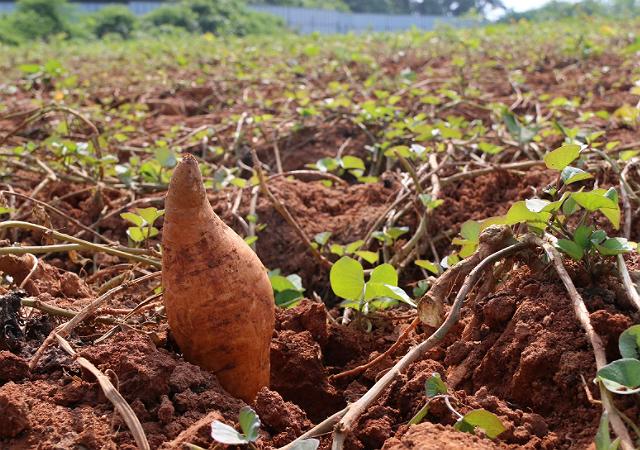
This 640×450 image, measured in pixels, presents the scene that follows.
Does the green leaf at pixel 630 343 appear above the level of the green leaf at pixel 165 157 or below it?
above

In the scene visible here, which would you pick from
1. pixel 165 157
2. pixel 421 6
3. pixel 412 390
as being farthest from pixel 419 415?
pixel 421 6

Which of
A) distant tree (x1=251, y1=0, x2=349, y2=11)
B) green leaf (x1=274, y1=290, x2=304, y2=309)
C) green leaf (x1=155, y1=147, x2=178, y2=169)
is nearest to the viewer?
green leaf (x1=274, y1=290, x2=304, y2=309)

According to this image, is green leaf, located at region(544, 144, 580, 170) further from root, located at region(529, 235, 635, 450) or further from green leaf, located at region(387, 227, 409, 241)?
green leaf, located at region(387, 227, 409, 241)

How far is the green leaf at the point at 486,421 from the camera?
1.05 m

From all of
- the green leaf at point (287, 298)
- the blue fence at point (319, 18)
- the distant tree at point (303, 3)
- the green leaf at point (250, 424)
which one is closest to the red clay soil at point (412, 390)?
the green leaf at point (250, 424)

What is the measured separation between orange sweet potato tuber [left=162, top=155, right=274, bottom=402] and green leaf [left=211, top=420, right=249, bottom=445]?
31 cm

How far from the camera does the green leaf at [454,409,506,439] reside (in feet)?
3.45

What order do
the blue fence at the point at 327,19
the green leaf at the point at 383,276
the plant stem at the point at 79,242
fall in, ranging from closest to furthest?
1. the green leaf at the point at 383,276
2. the plant stem at the point at 79,242
3. the blue fence at the point at 327,19

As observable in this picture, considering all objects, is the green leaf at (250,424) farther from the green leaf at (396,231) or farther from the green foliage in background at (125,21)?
the green foliage in background at (125,21)

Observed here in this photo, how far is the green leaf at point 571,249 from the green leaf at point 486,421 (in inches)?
12.3

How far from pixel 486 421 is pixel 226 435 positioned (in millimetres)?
354

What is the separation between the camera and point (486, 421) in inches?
41.5

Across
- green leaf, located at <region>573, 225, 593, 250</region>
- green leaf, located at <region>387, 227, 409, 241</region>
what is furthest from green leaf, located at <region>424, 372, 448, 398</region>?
green leaf, located at <region>387, 227, 409, 241</region>

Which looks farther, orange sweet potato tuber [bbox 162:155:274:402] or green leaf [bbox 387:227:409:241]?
green leaf [bbox 387:227:409:241]
